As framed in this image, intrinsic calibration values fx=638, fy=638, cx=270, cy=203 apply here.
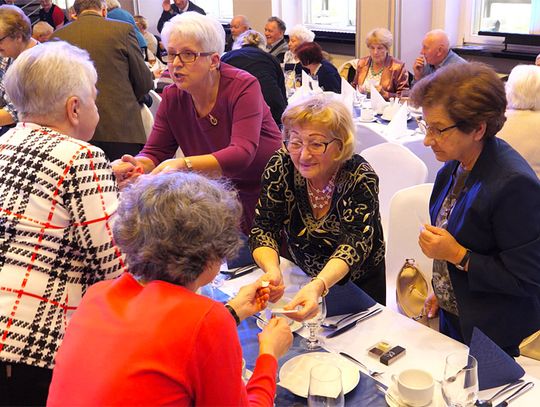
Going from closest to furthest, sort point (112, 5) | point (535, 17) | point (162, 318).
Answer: point (162, 318) < point (535, 17) < point (112, 5)

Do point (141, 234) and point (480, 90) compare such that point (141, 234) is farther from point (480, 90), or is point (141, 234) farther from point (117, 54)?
point (117, 54)

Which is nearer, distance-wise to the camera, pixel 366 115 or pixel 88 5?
pixel 88 5

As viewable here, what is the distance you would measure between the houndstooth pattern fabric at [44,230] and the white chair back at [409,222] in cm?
135

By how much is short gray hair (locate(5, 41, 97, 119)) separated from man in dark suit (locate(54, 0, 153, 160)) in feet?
7.48

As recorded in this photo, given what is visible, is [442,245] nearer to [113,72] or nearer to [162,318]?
[162,318]

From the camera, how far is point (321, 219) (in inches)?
90.7

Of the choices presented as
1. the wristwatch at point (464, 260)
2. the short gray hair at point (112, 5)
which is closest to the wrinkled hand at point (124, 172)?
the wristwatch at point (464, 260)

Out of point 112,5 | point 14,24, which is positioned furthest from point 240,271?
point 112,5

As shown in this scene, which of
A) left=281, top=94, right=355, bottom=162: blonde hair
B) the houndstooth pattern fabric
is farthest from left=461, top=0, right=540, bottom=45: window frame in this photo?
the houndstooth pattern fabric

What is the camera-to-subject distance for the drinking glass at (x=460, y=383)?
4.77 feet

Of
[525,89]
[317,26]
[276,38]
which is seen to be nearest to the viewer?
[525,89]

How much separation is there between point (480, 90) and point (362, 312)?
0.76 meters

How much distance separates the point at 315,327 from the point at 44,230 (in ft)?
2.62

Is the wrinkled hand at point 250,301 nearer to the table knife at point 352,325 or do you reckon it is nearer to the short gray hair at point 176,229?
the table knife at point 352,325
